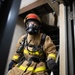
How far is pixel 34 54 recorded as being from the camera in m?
1.82

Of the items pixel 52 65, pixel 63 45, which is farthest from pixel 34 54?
pixel 63 45

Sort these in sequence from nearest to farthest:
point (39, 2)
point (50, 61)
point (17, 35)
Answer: point (50, 61)
point (39, 2)
point (17, 35)

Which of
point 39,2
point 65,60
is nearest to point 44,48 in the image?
point 65,60

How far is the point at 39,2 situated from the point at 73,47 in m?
1.18

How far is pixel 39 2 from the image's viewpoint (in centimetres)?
232

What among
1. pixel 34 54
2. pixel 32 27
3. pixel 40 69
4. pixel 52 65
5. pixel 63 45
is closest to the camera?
pixel 63 45

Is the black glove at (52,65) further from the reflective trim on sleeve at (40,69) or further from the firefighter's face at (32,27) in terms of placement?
the firefighter's face at (32,27)

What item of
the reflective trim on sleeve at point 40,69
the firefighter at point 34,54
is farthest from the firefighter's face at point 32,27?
the reflective trim on sleeve at point 40,69

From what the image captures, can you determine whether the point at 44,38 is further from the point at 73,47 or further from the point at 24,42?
the point at 73,47

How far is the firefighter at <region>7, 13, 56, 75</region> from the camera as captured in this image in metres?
1.70

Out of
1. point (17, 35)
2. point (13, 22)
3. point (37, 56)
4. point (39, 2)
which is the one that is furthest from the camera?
point (17, 35)

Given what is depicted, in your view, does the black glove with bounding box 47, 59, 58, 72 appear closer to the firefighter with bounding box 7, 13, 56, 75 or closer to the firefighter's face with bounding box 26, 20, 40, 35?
the firefighter with bounding box 7, 13, 56, 75

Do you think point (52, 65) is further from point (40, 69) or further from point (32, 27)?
point (32, 27)

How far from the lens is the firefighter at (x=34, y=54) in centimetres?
170
